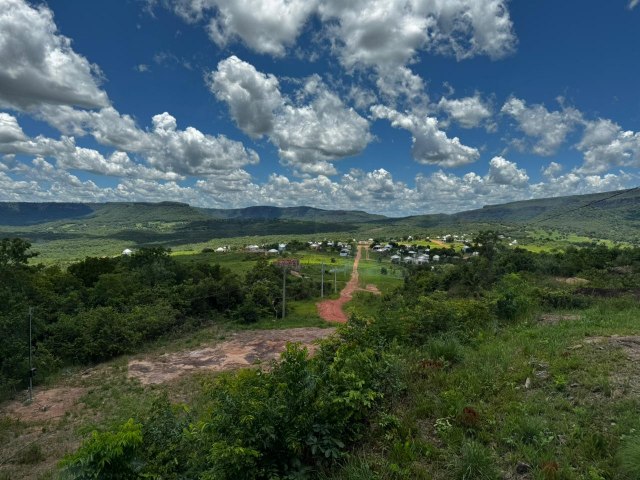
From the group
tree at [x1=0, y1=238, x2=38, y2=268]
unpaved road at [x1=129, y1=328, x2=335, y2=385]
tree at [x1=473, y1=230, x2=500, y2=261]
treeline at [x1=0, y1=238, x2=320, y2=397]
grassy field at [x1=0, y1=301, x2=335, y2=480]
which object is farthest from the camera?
tree at [x1=473, y1=230, x2=500, y2=261]

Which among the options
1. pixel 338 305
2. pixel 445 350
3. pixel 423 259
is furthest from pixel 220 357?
pixel 423 259

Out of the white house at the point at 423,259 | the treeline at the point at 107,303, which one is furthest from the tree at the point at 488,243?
the white house at the point at 423,259

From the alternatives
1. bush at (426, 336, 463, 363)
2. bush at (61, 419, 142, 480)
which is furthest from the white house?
bush at (61, 419, 142, 480)

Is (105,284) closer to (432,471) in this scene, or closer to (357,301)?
(357,301)

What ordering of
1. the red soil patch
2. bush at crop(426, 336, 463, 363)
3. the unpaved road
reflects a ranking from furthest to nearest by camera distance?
the unpaved road, the red soil patch, bush at crop(426, 336, 463, 363)

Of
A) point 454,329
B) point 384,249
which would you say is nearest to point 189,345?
point 454,329

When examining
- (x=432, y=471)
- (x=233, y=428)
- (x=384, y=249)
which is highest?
(x=233, y=428)

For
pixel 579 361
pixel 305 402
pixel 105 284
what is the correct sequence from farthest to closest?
pixel 105 284
pixel 579 361
pixel 305 402

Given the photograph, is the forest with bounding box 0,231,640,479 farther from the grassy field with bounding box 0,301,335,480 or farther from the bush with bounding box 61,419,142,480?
the grassy field with bounding box 0,301,335,480
